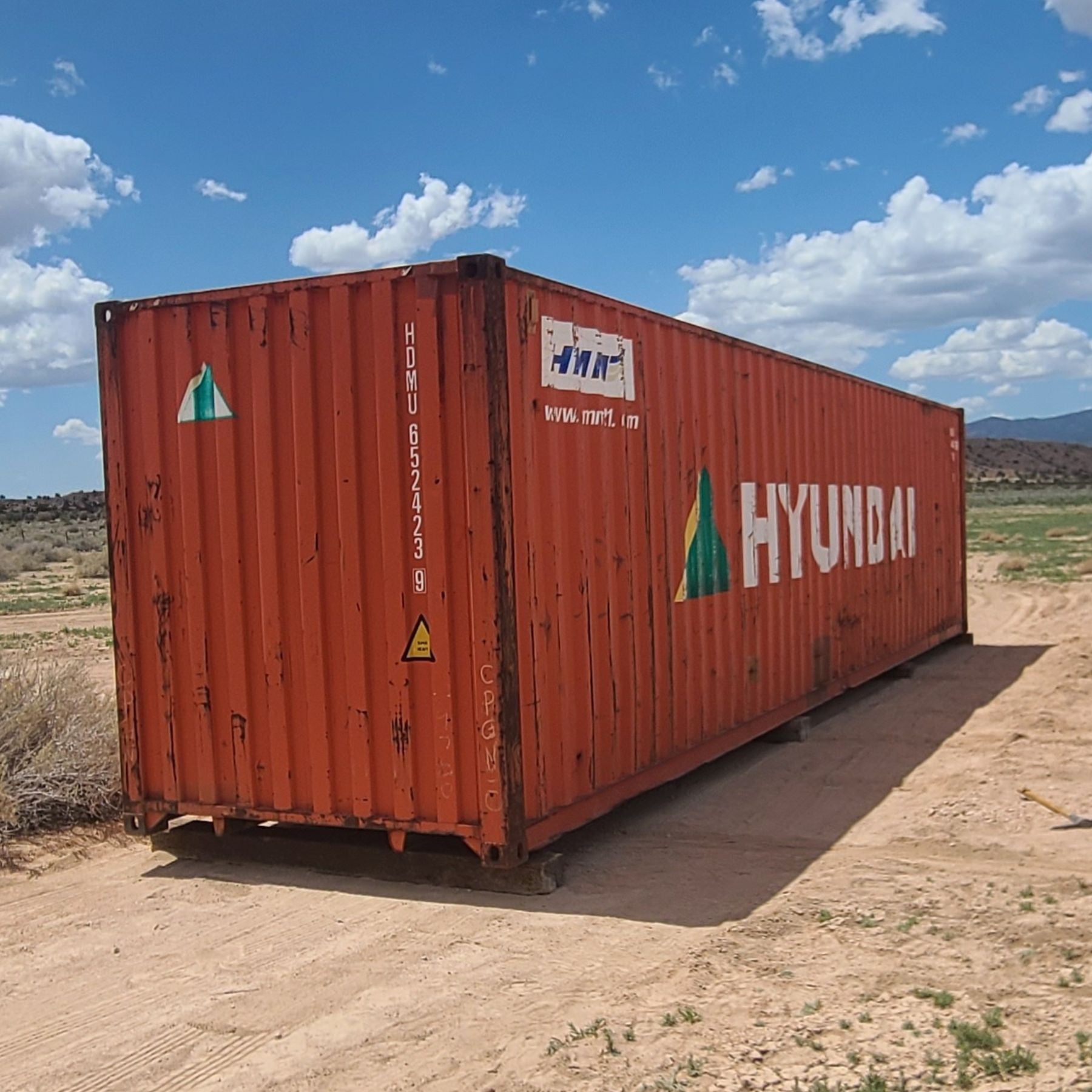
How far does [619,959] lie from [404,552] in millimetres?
2305

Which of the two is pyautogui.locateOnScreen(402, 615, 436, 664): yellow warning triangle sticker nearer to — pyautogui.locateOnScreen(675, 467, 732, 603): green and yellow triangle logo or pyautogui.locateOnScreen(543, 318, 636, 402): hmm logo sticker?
pyautogui.locateOnScreen(543, 318, 636, 402): hmm logo sticker

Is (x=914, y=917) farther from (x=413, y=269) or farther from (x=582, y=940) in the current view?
(x=413, y=269)

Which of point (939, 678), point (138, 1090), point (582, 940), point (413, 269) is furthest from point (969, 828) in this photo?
point (939, 678)

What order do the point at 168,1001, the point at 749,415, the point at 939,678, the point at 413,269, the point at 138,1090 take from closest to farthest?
the point at 138,1090
the point at 168,1001
the point at 413,269
the point at 749,415
the point at 939,678

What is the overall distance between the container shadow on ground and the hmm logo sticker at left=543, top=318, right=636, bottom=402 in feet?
8.58

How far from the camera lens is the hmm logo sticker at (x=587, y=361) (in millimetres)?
6766

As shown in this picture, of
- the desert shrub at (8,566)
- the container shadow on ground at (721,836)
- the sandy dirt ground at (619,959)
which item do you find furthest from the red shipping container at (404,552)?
the desert shrub at (8,566)

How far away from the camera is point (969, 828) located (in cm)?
735

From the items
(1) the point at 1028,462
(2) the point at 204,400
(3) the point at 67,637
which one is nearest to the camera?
(2) the point at 204,400

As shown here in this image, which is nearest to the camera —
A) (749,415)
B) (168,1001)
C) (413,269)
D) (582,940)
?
(168,1001)

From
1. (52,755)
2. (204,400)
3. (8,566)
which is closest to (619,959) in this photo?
(204,400)

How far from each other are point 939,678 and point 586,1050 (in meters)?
10.6

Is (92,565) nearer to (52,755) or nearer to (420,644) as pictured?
(52,755)

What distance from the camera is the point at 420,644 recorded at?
6.49 m
